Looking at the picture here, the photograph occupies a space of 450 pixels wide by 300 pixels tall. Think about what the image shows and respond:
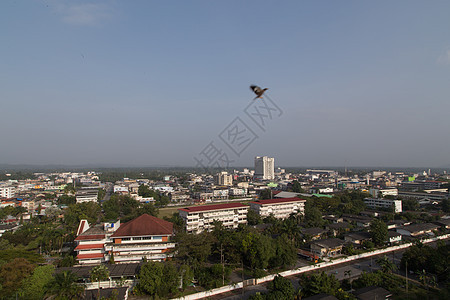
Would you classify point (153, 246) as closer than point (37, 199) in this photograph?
Yes

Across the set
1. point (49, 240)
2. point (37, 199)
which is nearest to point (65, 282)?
point (49, 240)

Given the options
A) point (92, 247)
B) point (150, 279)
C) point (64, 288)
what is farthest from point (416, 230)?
point (64, 288)

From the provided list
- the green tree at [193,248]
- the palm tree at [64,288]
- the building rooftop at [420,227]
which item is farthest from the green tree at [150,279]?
the building rooftop at [420,227]

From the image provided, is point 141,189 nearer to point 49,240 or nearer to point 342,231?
point 49,240

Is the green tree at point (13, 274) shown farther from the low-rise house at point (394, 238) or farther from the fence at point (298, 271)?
the low-rise house at point (394, 238)

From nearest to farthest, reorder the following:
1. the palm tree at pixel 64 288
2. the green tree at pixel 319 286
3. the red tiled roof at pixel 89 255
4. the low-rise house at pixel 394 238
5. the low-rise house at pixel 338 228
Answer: the palm tree at pixel 64 288
the green tree at pixel 319 286
the red tiled roof at pixel 89 255
the low-rise house at pixel 394 238
the low-rise house at pixel 338 228

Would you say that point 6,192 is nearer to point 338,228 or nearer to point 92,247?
point 92,247

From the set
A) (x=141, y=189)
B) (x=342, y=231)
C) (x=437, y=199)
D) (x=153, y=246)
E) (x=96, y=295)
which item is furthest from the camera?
(x=141, y=189)
